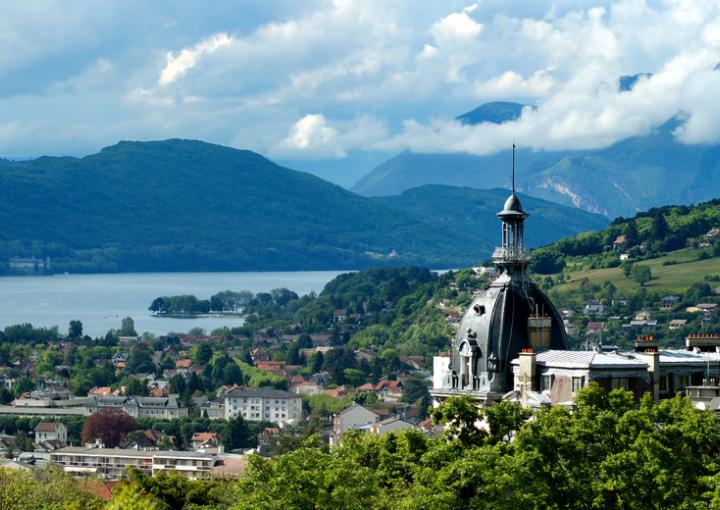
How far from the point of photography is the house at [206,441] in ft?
512

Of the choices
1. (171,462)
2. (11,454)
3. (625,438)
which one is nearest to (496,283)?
(625,438)

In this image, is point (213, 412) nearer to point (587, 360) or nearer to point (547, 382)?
point (547, 382)

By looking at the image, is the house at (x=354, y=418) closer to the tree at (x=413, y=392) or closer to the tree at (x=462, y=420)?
the tree at (x=413, y=392)

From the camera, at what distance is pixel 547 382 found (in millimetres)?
63125

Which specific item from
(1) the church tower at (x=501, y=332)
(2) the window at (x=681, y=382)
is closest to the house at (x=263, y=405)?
(1) the church tower at (x=501, y=332)

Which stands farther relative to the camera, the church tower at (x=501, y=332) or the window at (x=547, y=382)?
the church tower at (x=501, y=332)

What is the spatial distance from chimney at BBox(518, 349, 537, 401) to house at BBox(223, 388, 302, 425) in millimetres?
128448

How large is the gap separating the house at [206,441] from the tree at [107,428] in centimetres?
672

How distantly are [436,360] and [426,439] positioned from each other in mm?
16189

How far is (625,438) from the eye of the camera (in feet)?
169

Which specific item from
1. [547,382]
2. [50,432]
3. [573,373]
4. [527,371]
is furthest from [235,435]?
[573,373]

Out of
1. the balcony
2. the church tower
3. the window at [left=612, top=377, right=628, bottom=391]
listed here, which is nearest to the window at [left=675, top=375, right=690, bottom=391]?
the window at [left=612, top=377, right=628, bottom=391]

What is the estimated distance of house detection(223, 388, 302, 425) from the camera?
635ft

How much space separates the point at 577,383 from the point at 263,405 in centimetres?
13768
